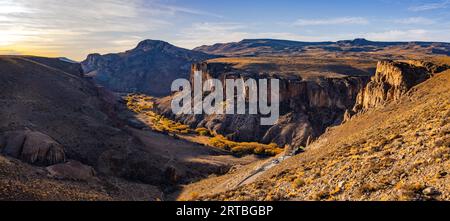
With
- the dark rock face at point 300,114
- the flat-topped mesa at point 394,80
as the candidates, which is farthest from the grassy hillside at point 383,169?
the dark rock face at point 300,114

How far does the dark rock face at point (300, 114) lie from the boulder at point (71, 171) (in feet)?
130

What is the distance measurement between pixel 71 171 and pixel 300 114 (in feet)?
165

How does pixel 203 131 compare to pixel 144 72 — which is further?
pixel 144 72

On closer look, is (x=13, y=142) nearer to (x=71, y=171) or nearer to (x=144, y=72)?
(x=71, y=171)

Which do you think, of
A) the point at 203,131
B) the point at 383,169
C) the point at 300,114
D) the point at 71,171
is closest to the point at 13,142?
the point at 71,171

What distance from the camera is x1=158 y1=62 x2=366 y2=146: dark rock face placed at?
242ft

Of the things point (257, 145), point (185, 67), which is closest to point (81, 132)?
point (257, 145)

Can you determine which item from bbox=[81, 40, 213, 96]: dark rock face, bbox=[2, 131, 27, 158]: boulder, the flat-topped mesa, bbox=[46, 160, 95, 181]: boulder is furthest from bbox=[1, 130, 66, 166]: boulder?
bbox=[81, 40, 213, 96]: dark rock face

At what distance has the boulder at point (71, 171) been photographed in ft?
113

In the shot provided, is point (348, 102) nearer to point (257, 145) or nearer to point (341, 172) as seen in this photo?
point (257, 145)

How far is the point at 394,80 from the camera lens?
152 feet

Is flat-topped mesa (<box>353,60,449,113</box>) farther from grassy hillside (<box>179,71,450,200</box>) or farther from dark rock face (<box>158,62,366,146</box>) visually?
dark rock face (<box>158,62,366,146</box>)
